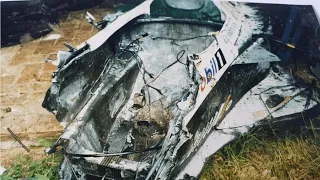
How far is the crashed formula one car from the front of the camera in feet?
6.15

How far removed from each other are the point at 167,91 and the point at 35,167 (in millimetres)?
936

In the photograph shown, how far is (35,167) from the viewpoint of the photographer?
7.43ft

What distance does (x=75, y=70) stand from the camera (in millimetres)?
2152

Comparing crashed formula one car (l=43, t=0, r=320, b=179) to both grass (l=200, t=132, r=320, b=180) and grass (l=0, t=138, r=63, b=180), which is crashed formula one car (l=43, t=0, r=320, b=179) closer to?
grass (l=200, t=132, r=320, b=180)

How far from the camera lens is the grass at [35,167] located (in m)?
2.18

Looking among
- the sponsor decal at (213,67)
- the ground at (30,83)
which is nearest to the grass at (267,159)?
the sponsor decal at (213,67)

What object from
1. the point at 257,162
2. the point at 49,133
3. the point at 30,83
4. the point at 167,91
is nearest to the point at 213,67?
the point at 167,91

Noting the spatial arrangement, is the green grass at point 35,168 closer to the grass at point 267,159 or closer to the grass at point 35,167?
the grass at point 35,167

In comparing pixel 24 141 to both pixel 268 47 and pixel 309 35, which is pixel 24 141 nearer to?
pixel 268 47

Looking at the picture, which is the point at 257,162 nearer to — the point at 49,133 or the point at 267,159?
the point at 267,159

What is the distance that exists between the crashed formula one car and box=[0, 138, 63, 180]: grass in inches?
9.5

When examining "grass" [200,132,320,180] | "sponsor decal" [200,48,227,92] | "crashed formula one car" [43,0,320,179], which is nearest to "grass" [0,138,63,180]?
"crashed formula one car" [43,0,320,179]

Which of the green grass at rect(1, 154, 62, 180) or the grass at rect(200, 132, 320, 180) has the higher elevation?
the grass at rect(200, 132, 320, 180)

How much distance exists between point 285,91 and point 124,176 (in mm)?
1252
